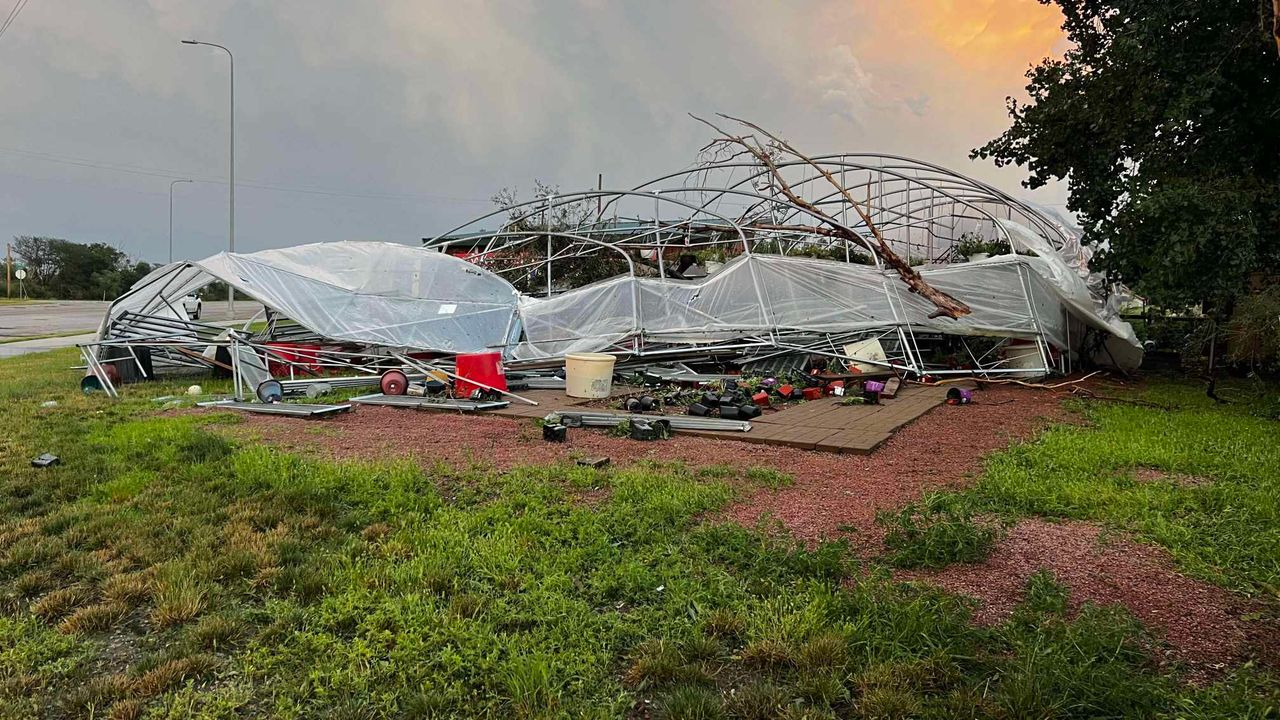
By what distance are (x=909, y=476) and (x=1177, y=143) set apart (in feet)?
28.2

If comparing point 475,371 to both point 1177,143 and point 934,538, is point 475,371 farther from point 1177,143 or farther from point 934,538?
point 1177,143

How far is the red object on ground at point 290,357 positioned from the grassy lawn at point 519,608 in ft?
16.2

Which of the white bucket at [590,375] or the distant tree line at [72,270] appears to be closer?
the white bucket at [590,375]

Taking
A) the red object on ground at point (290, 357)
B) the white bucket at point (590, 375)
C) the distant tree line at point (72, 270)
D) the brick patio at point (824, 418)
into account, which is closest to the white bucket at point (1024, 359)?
the brick patio at point (824, 418)

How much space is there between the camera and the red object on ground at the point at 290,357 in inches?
372

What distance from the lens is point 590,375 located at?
28.1ft

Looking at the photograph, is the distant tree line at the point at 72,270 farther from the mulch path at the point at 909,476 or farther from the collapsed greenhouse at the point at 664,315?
the mulch path at the point at 909,476

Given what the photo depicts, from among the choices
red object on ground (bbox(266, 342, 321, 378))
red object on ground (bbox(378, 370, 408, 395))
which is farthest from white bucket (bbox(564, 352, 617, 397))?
red object on ground (bbox(266, 342, 321, 378))

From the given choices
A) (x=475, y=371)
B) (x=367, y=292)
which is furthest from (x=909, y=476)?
(x=367, y=292)

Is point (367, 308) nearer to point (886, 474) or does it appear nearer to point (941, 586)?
point (886, 474)

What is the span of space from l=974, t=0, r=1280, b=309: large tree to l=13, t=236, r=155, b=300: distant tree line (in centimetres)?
6303

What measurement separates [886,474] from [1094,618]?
7.72 feet

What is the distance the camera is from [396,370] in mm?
9148

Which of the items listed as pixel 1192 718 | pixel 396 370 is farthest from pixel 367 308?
pixel 1192 718
